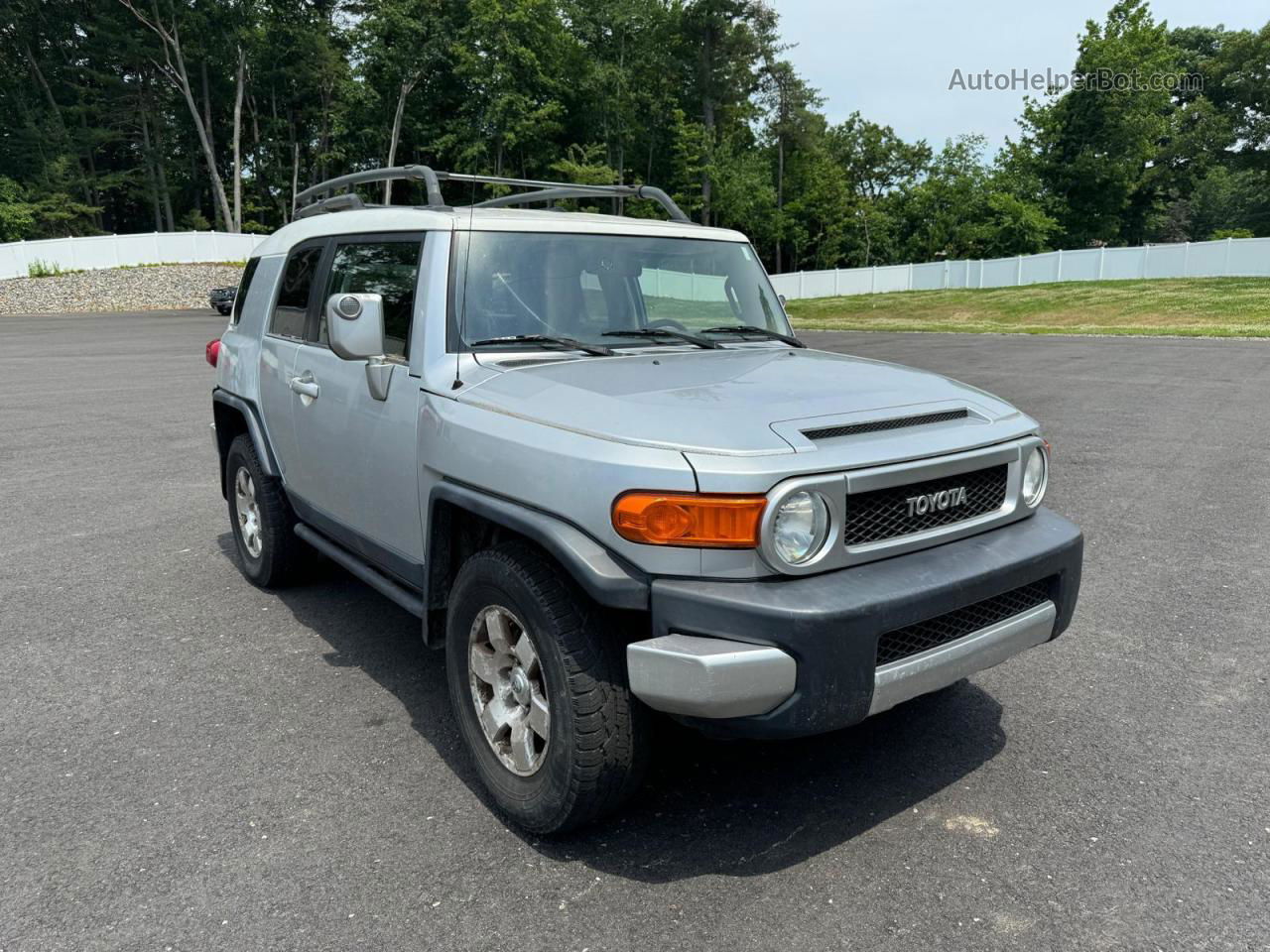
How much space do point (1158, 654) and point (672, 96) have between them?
61.5 m

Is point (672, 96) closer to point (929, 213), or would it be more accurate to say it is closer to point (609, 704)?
point (929, 213)

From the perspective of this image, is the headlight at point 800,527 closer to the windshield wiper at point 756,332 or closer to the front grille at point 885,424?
the front grille at point 885,424

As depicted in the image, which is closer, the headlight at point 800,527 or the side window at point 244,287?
the headlight at point 800,527

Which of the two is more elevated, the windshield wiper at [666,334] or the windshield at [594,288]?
the windshield at [594,288]

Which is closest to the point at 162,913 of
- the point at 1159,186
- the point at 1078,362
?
the point at 1078,362

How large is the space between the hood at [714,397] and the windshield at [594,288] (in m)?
0.22

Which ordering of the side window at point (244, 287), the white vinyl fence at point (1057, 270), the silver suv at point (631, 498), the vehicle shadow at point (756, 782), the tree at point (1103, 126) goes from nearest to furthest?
the silver suv at point (631, 498) < the vehicle shadow at point (756, 782) < the side window at point (244, 287) < the white vinyl fence at point (1057, 270) < the tree at point (1103, 126)

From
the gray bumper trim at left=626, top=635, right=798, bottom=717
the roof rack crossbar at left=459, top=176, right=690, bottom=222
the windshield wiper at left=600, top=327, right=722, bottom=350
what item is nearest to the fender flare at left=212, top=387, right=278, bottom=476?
the roof rack crossbar at left=459, top=176, right=690, bottom=222

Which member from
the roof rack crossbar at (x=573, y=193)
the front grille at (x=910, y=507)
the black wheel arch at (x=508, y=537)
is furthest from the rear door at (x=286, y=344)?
the front grille at (x=910, y=507)

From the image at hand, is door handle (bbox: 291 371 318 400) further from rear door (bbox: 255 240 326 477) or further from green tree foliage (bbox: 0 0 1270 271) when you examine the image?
green tree foliage (bbox: 0 0 1270 271)

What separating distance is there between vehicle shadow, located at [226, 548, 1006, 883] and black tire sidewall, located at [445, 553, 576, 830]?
14 cm

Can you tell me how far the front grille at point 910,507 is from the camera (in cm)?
266

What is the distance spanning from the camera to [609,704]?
2594 millimetres

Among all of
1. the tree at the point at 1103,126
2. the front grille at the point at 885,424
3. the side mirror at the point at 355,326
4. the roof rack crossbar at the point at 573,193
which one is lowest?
the front grille at the point at 885,424
